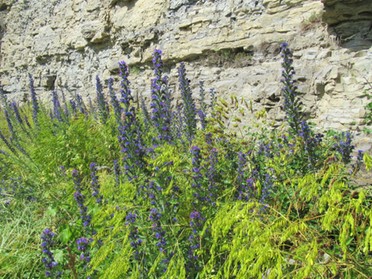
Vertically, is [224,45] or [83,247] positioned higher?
[224,45]

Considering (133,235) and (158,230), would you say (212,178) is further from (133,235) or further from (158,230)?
(133,235)

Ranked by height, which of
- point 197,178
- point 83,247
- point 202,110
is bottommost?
point 202,110

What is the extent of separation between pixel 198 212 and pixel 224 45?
201 inches

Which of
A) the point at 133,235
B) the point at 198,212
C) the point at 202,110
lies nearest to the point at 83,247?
the point at 133,235

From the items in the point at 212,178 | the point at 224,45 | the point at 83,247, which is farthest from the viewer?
the point at 224,45

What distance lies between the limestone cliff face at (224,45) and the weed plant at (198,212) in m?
2.04

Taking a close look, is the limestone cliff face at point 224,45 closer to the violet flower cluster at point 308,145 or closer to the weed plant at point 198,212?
the violet flower cluster at point 308,145

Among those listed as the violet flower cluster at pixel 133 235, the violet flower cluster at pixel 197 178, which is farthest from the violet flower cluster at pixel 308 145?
the violet flower cluster at pixel 133 235

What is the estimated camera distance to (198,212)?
7.25 feet

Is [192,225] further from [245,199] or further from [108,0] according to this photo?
[108,0]

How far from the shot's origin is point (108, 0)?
9469mm

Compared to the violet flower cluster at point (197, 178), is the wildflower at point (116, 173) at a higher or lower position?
lower

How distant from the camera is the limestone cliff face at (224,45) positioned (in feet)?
15.9

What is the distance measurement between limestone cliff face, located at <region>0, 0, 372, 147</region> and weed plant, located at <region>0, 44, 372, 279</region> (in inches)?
80.3
